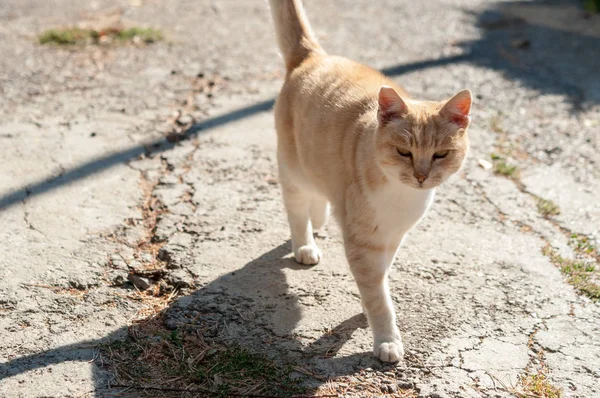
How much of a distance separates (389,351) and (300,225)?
3.25 feet

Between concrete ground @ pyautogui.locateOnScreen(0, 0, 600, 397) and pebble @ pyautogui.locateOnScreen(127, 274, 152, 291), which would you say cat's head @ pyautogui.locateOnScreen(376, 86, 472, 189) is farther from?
pebble @ pyautogui.locateOnScreen(127, 274, 152, 291)

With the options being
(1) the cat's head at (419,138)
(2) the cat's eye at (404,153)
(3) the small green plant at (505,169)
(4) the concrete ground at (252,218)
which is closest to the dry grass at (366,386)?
(4) the concrete ground at (252,218)

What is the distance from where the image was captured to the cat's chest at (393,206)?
3096 mm

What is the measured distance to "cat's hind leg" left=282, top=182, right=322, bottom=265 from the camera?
3.77m

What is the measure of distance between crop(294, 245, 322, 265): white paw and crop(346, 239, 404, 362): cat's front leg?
0.58 meters

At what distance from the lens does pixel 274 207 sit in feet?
14.1

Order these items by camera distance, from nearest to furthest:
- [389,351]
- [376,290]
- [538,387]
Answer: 1. [538,387]
2. [389,351]
3. [376,290]

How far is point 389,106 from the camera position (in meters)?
3.05

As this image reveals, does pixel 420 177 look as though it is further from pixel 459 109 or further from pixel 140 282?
pixel 140 282

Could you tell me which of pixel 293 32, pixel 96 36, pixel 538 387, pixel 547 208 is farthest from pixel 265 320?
pixel 96 36

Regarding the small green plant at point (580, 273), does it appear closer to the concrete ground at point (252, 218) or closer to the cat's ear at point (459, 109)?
the concrete ground at point (252, 218)

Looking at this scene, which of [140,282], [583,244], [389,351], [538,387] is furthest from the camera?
[583,244]

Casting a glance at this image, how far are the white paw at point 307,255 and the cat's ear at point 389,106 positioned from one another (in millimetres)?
954

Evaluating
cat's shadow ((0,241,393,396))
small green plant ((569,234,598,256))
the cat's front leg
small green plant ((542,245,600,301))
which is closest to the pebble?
cat's shadow ((0,241,393,396))
